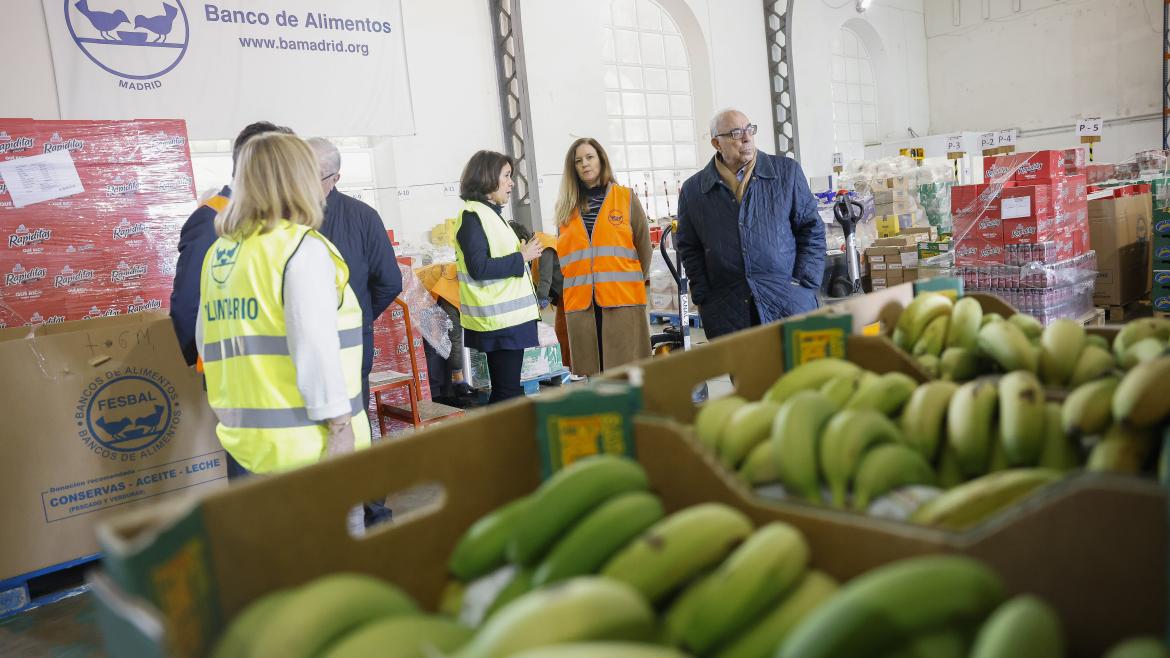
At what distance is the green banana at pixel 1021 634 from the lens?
2.05 ft

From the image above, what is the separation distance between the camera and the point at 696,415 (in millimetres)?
1429

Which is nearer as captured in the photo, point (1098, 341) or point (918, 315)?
point (1098, 341)

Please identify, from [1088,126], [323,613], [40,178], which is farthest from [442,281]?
[1088,126]

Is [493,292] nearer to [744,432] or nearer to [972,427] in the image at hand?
[744,432]

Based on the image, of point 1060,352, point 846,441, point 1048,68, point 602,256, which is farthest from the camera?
point 1048,68

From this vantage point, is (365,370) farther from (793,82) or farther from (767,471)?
(793,82)

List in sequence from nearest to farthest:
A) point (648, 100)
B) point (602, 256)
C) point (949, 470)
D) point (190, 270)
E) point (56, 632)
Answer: point (949, 470), point (190, 270), point (56, 632), point (602, 256), point (648, 100)

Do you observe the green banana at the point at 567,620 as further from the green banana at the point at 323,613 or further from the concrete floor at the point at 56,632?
the concrete floor at the point at 56,632

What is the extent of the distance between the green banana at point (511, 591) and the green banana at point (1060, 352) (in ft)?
3.49

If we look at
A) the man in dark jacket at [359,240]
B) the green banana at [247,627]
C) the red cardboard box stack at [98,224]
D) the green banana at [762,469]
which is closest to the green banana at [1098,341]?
the green banana at [762,469]

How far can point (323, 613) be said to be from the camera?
78 centimetres

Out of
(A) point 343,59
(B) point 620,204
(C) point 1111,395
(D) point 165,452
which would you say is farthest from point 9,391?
(A) point 343,59

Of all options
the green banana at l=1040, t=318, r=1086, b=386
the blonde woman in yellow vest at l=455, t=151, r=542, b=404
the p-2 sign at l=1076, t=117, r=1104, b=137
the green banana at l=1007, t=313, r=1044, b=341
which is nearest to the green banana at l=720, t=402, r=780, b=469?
the green banana at l=1040, t=318, r=1086, b=386

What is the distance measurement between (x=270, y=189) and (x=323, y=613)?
168 cm
